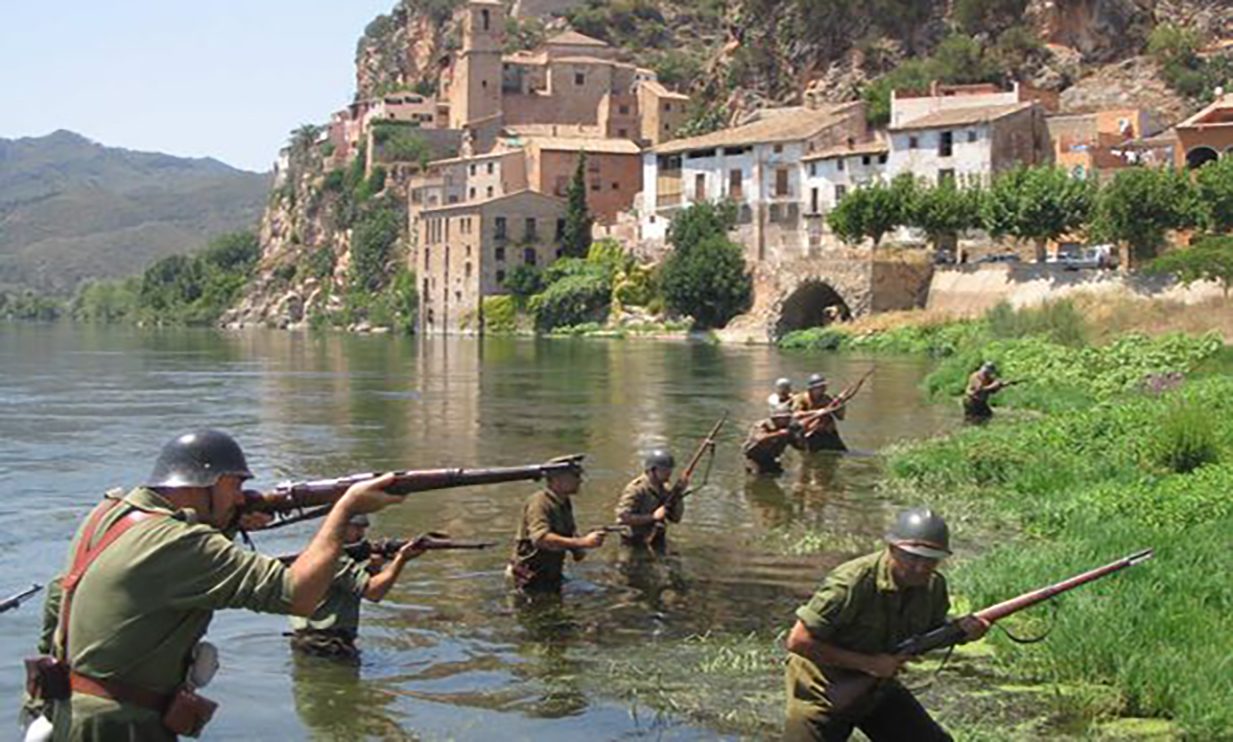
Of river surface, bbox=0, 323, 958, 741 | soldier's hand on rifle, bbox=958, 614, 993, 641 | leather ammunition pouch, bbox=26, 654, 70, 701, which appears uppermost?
leather ammunition pouch, bbox=26, 654, 70, 701

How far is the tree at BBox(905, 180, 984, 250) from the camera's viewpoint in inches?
2835

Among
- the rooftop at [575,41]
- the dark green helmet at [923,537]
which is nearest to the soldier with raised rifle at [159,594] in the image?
the dark green helmet at [923,537]

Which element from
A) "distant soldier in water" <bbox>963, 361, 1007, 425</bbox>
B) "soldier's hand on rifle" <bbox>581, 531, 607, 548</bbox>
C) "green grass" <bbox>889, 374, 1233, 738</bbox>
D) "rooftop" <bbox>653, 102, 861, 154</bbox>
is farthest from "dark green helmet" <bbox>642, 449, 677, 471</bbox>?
"rooftop" <bbox>653, 102, 861, 154</bbox>

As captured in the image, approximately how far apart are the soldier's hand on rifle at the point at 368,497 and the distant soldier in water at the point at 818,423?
1904 centimetres

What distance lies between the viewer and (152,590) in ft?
20.3

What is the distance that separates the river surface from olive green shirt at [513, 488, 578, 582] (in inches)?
14.5

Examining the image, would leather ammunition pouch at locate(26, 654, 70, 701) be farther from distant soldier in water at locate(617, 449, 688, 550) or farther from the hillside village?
the hillside village

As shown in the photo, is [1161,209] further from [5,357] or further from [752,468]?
[5,357]

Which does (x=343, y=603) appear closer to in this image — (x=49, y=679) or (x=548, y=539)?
(x=548, y=539)

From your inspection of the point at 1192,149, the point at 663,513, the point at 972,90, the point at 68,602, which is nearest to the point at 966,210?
the point at 1192,149

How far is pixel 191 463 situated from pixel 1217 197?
60.2m

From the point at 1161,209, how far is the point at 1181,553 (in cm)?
5156

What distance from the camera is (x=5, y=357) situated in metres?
72.3

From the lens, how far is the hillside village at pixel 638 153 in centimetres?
8000
